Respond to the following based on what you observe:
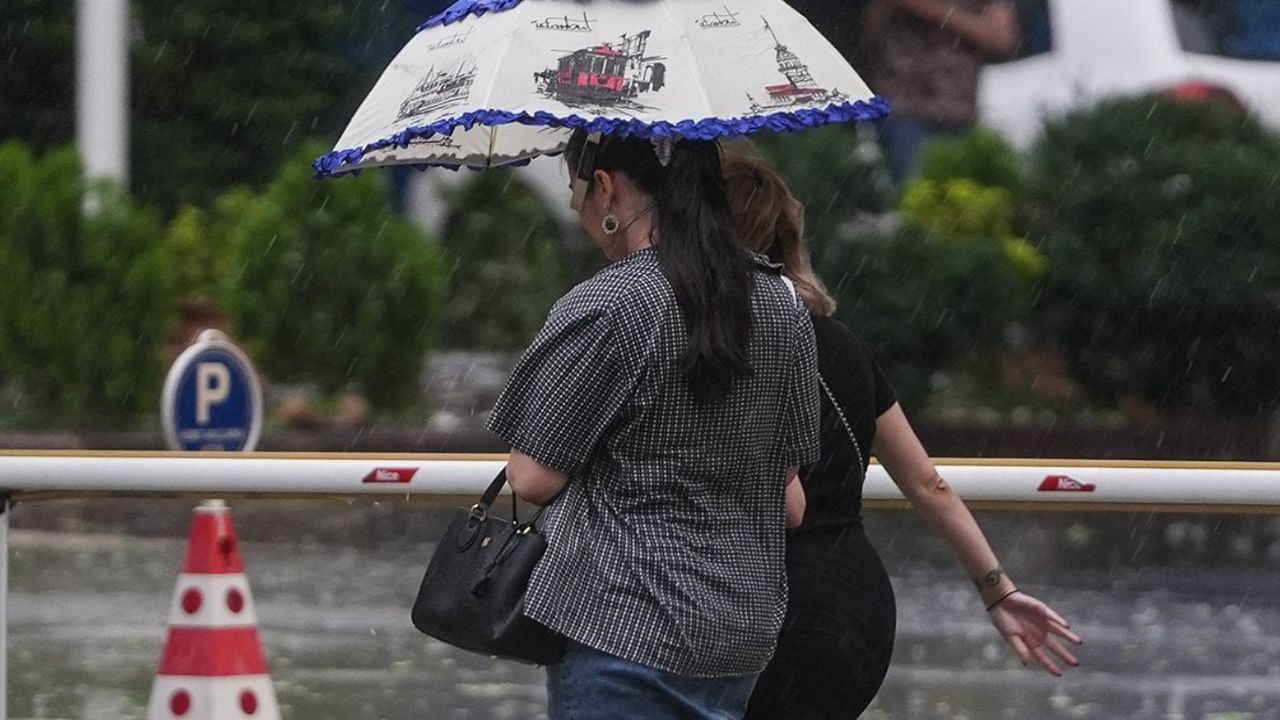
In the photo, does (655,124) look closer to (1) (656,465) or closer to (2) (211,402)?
(1) (656,465)

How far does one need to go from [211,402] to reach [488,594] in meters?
2.84

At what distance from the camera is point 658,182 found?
3.18 metres

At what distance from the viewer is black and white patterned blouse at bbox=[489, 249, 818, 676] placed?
301 centimetres

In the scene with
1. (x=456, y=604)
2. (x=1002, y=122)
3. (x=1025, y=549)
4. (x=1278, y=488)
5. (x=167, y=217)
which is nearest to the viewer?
(x=456, y=604)

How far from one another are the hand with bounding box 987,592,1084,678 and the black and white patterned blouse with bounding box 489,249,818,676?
32.2 inches

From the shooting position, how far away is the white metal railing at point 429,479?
4371mm

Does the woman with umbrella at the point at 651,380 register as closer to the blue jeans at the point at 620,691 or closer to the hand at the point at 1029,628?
the blue jeans at the point at 620,691

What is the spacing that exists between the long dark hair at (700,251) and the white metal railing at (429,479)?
1.33 metres

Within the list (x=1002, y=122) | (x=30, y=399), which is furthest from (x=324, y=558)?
(x=1002, y=122)

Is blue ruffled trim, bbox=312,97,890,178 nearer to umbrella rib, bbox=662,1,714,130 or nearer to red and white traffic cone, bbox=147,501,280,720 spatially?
umbrella rib, bbox=662,1,714,130

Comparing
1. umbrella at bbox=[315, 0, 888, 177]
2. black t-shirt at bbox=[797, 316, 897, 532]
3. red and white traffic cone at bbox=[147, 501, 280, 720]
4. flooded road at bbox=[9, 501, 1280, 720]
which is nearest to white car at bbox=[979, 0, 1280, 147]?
flooded road at bbox=[9, 501, 1280, 720]

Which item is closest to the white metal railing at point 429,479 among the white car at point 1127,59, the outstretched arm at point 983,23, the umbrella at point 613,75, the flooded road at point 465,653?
the umbrella at point 613,75

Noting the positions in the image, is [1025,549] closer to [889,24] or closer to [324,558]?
[324,558]

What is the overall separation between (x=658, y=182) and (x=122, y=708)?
4.77 metres
